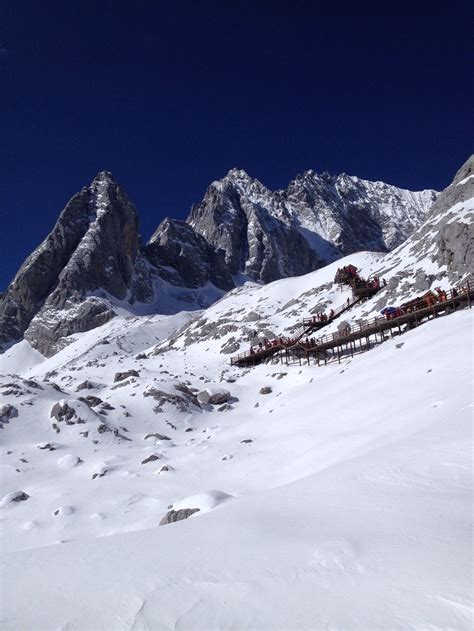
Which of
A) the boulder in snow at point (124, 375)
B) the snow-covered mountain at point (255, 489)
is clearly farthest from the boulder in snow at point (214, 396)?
the boulder in snow at point (124, 375)

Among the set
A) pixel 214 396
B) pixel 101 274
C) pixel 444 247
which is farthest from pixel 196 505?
pixel 101 274

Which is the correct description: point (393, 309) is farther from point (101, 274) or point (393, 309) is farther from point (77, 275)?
point (101, 274)

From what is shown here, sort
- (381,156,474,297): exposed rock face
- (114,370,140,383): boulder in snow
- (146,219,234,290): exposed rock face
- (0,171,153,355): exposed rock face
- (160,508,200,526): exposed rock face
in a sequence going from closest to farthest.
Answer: (160,508,200,526): exposed rock face → (381,156,474,297): exposed rock face → (114,370,140,383): boulder in snow → (0,171,153,355): exposed rock face → (146,219,234,290): exposed rock face

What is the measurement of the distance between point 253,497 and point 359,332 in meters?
34.2

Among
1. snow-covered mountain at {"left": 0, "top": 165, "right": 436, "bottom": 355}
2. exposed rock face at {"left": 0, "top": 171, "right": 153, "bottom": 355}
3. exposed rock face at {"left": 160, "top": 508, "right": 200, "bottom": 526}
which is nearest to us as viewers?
exposed rock face at {"left": 160, "top": 508, "right": 200, "bottom": 526}

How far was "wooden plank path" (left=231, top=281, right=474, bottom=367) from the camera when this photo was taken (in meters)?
37.9

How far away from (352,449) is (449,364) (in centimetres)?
986

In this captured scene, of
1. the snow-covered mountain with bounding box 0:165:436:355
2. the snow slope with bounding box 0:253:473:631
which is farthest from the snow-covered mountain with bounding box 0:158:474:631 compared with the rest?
Answer: the snow-covered mountain with bounding box 0:165:436:355

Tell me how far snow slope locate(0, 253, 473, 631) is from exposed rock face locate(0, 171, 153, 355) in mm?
91912

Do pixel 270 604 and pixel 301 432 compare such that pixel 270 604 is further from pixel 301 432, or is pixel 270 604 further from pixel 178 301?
pixel 178 301

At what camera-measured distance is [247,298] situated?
87.9 m

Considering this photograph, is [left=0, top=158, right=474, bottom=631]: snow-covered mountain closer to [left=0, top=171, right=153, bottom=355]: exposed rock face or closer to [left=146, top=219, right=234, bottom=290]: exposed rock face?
[left=0, top=171, right=153, bottom=355]: exposed rock face

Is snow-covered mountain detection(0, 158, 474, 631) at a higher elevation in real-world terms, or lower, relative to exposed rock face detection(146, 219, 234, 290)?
lower

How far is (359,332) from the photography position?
42781 mm
